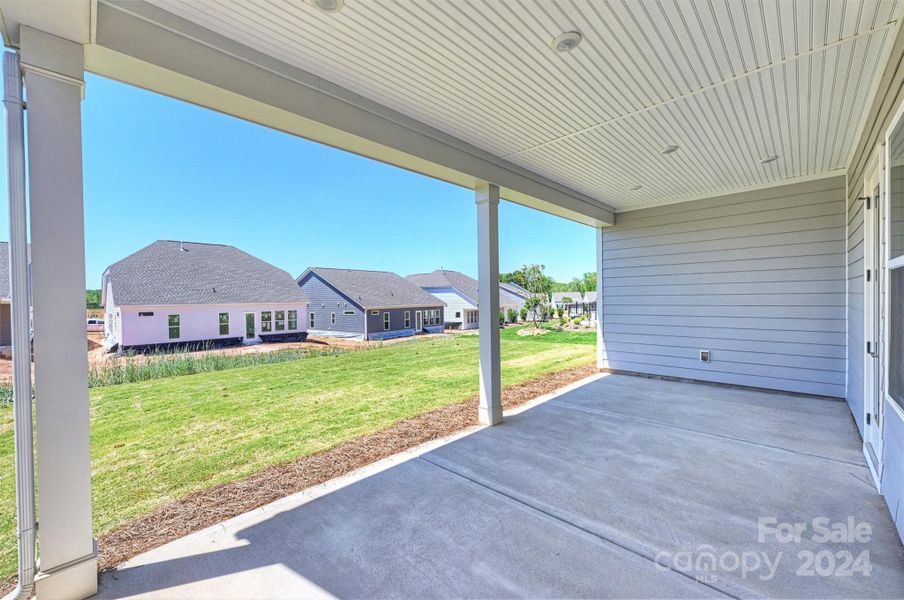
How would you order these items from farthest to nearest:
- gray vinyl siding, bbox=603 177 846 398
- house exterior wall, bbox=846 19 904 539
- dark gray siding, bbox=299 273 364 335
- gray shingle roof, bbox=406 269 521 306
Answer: gray shingle roof, bbox=406 269 521 306 → dark gray siding, bbox=299 273 364 335 → gray vinyl siding, bbox=603 177 846 398 → house exterior wall, bbox=846 19 904 539

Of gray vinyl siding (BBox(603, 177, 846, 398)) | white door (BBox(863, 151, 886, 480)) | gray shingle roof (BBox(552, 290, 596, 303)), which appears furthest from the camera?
gray shingle roof (BBox(552, 290, 596, 303))

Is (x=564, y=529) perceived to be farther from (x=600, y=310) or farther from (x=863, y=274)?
(x=600, y=310)

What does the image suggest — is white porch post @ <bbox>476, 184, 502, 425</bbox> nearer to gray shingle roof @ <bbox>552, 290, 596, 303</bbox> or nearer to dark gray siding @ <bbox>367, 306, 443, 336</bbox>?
dark gray siding @ <bbox>367, 306, 443, 336</bbox>

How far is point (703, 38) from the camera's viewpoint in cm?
220

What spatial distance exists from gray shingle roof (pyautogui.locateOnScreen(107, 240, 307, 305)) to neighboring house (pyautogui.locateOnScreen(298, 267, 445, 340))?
93.2 inches

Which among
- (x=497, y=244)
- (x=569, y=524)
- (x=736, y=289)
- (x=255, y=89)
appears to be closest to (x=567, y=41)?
(x=255, y=89)

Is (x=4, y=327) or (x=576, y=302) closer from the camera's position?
(x=4, y=327)

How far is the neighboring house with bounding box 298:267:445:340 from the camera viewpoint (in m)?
19.4

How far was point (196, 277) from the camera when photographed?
15.4m

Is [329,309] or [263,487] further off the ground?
[329,309]

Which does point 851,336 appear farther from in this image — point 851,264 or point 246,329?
point 246,329

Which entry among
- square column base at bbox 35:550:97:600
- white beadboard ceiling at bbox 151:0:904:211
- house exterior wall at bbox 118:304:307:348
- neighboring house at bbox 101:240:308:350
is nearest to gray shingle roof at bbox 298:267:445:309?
neighboring house at bbox 101:240:308:350

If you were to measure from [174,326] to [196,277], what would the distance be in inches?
87.7

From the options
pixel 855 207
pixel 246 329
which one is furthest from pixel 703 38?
pixel 246 329
